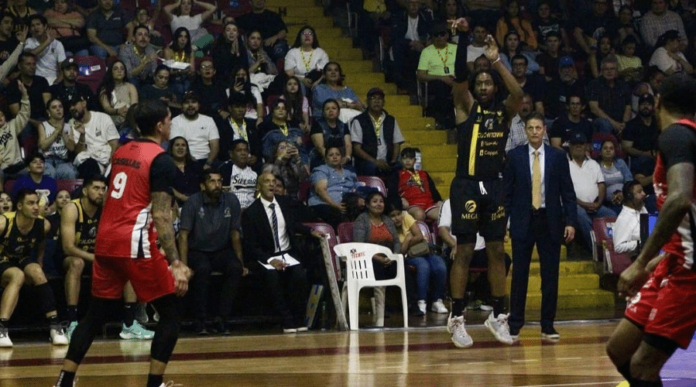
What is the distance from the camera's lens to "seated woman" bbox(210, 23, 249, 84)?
53.6 feet

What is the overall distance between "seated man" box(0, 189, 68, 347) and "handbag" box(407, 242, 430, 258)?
4227 mm

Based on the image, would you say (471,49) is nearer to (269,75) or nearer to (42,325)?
(269,75)

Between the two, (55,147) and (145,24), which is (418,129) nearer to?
(145,24)

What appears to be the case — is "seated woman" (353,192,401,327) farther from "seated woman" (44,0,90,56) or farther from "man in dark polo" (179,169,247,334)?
"seated woman" (44,0,90,56)

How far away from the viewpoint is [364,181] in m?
15.4

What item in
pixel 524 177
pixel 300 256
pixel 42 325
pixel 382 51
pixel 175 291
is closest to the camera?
pixel 175 291

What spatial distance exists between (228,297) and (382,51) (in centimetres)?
682

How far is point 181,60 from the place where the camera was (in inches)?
636

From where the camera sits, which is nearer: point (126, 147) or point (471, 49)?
point (126, 147)

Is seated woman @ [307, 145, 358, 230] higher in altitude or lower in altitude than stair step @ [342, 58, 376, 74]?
lower

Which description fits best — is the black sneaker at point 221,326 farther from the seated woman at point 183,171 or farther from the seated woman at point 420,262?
the seated woman at point 420,262

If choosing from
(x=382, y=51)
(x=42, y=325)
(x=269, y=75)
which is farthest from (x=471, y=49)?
(x=42, y=325)

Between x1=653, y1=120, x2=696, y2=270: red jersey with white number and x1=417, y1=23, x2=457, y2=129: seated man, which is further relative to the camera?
x1=417, y1=23, x2=457, y2=129: seated man

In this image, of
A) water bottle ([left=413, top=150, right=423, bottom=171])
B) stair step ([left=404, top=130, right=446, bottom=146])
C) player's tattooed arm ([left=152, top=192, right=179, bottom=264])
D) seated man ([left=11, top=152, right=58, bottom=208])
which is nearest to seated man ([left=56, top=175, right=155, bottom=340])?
seated man ([left=11, top=152, right=58, bottom=208])
